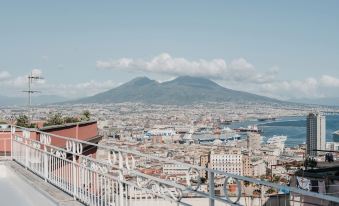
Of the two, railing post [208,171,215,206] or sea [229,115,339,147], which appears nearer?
railing post [208,171,215,206]

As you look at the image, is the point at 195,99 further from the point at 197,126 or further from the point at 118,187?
the point at 118,187

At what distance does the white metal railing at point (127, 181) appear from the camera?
10.4 feet

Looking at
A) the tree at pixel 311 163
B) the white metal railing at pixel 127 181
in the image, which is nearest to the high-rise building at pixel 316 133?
the tree at pixel 311 163

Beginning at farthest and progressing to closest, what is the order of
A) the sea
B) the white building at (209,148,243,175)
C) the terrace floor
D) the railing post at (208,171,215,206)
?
1. the sea
2. the white building at (209,148,243,175)
3. the terrace floor
4. the railing post at (208,171,215,206)

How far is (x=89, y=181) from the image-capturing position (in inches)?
237

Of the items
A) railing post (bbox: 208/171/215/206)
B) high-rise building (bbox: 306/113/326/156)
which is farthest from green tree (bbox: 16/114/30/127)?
high-rise building (bbox: 306/113/326/156)

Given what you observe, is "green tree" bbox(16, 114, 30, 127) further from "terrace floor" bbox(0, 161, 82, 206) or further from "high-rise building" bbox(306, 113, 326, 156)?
"high-rise building" bbox(306, 113, 326, 156)

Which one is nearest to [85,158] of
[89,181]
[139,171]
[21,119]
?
[89,181]

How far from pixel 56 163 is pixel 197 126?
333ft

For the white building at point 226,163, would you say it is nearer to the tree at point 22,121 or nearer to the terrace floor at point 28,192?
the terrace floor at point 28,192

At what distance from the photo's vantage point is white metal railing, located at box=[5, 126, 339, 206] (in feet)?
10.4

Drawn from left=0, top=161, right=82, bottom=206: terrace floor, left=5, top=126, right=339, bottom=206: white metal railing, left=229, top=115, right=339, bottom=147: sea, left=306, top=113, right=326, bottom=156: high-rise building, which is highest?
left=5, top=126, right=339, bottom=206: white metal railing

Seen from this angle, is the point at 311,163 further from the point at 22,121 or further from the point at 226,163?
the point at 226,163

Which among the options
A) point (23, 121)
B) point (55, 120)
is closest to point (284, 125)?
point (55, 120)
